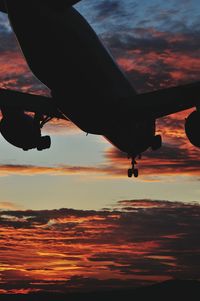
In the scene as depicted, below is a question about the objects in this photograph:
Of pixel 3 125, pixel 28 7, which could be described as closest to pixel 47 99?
pixel 3 125

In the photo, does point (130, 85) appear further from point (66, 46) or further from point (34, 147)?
point (66, 46)

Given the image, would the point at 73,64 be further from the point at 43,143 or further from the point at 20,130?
the point at 43,143

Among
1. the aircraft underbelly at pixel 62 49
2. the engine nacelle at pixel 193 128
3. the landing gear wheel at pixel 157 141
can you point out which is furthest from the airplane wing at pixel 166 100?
the landing gear wheel at pixel 157 141

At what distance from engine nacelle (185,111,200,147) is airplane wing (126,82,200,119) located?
1391 millimetres

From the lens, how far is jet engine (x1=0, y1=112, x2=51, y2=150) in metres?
38.5

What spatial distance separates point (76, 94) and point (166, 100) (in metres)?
4.70

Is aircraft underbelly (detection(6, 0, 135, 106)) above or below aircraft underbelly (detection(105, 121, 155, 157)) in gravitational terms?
above

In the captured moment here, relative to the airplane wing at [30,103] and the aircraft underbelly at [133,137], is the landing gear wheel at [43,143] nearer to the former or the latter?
the airplane wing at [30,103]

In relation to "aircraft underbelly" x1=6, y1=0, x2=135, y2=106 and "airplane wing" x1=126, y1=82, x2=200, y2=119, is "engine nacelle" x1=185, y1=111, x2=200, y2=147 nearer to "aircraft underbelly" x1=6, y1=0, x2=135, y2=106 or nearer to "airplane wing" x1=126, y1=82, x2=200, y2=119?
"airplane wing" x1=126, y1=82, x2=200, y2=119

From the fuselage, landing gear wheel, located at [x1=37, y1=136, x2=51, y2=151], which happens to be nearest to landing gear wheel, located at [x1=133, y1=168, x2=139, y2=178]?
the fuselage

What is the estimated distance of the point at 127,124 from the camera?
128 ft

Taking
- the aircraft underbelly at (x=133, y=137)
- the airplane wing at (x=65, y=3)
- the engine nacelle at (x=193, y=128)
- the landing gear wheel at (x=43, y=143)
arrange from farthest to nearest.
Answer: the aircraft underbelly at (x=133, y=137) < the landing gear wheel at (x=43, y=143) < the engine nacelle at (x=193, y=128) < the airplane wing at (x=65, y=3)

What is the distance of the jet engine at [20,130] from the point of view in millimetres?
38531

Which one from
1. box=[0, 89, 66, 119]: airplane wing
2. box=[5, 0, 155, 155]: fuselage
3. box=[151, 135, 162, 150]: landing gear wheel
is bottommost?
box=[151, 135, 162, 150]: landing gear wheel
